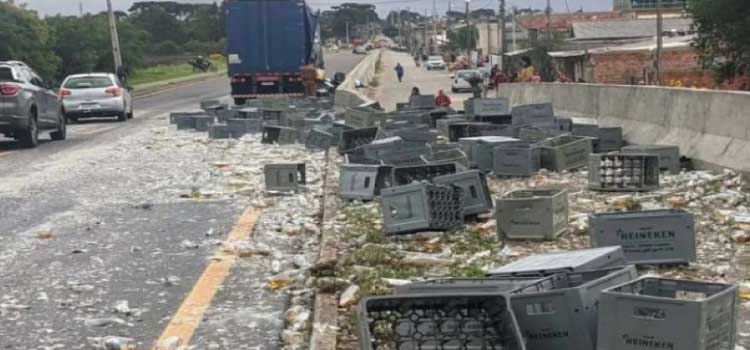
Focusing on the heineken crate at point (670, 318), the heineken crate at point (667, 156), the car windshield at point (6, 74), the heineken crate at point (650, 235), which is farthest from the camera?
the car windshield at point (6, 74)

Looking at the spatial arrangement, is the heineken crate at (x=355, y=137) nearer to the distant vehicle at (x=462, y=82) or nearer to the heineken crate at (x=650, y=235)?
the heineken crate at (x=650, y=235)

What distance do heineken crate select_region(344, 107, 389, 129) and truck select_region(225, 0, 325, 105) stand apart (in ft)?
47.6

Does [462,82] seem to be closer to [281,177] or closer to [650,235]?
[281,177]

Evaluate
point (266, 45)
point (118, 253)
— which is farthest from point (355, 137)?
point (266, 45)

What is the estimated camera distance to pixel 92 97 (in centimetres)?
3306

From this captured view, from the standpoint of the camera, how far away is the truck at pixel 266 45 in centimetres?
3819

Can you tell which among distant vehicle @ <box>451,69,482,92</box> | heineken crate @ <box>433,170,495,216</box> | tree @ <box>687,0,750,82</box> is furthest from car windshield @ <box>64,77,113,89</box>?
distant vehicle @ <box>451,69,482,92</box>

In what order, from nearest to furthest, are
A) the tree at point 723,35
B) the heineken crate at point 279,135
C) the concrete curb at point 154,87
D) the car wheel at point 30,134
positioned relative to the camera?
the car wheel at point 30,134
the heineken crate at point 279,135
the tree at point 723,35
the concrete curb at point 154,87

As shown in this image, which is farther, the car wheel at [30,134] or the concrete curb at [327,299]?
the car wheel at [30,134]

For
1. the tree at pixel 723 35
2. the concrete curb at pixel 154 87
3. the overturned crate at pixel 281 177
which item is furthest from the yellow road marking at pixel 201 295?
the concrete curb at pixel 154 87

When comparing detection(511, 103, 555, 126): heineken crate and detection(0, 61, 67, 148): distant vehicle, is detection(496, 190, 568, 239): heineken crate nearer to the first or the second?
detection(511, 103, 555, 126): heineken crate

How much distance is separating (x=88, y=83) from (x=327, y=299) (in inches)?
1067

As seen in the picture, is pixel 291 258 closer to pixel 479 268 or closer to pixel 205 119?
pixel 479 268

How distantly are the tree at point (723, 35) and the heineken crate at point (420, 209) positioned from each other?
30.7m
